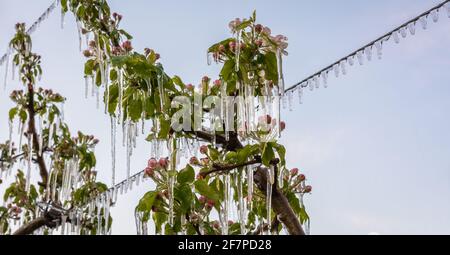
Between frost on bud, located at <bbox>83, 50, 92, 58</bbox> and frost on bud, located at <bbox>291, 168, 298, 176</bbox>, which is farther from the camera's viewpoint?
frost on bud, located at <bbox>83, 50, 92, 58</bbox>

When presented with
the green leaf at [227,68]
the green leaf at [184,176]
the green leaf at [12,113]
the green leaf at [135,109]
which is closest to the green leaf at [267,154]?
the green leaf at [184,176]

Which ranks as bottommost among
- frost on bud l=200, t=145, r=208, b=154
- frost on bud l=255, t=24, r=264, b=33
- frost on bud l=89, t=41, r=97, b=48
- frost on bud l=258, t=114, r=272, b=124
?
frost on bud l=200, t=145, r=208, b=154

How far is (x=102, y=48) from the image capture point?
10.7 ft

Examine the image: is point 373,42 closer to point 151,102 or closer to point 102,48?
point 151,102

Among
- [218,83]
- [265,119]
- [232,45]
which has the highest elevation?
[232,45]

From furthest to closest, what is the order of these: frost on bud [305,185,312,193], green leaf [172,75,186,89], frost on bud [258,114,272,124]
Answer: frost on bud [305,185,312,193] < green leaf [172,75,186,89] < frost on bud [258,114,272,124]

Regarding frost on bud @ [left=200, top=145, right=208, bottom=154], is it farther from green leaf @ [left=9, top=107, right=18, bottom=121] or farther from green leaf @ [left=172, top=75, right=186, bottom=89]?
green leaf @ [left=9, top=107, right=18, bottom=121]

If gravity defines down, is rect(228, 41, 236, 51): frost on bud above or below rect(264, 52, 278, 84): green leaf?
above

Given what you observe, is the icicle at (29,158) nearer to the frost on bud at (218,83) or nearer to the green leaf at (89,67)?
the green leaf at (89,67)

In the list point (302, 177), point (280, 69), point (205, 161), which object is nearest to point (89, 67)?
point (205, 161)

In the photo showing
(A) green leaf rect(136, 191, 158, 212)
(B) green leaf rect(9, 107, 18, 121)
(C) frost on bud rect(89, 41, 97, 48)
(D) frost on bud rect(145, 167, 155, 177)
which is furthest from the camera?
(B) green leaf rect(9, 107, 18, 121)

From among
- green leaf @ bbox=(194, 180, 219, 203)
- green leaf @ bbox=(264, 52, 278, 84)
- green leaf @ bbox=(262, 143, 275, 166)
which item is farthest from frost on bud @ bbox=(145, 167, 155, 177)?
green leaf @ bbox=(264, 52, 278, 84)

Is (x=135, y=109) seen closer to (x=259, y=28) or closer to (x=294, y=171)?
(x=259, y=28)
